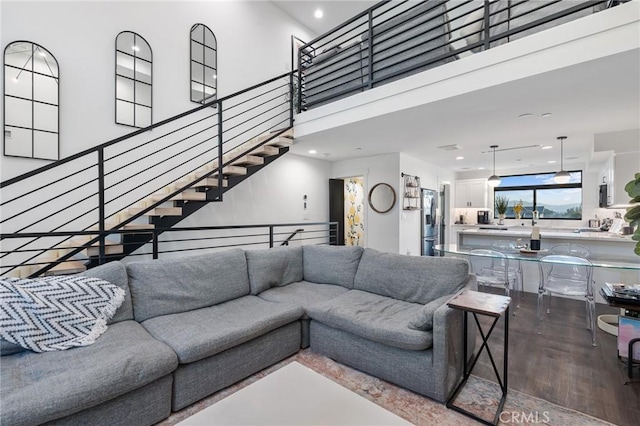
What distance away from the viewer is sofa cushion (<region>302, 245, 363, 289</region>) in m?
3.25

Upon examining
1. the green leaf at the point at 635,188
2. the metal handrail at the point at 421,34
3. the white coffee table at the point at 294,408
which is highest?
the metal handrail at the point at 421,34

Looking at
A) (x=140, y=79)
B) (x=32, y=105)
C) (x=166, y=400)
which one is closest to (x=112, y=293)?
(x=166, y=400)

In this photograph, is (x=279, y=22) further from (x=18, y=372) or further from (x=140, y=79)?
(x=18, y=372)

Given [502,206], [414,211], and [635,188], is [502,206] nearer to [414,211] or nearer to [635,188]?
[414,211]

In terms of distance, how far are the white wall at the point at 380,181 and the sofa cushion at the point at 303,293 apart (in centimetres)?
294

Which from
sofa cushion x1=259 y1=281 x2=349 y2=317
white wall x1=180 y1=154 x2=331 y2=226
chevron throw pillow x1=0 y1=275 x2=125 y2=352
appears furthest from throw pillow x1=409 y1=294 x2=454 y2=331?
white wall x1=180 y1=154 x2=331 y2=226

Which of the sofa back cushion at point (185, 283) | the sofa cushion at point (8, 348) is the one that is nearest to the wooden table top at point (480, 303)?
the sofa back cushion at point (185, 283)

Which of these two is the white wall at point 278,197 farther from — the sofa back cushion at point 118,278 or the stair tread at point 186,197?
the sofa back cushion at point 118,278

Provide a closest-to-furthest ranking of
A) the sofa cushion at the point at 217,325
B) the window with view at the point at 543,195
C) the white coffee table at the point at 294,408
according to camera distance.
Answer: the white coffee table at the point at 294,408 → the sofa cushion at the point at 217,325 → the window with view at the point at 543,195

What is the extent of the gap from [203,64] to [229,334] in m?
4.13

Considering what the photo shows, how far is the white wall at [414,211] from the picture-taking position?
5934 millimetres

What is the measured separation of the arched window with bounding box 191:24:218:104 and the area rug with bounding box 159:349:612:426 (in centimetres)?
403

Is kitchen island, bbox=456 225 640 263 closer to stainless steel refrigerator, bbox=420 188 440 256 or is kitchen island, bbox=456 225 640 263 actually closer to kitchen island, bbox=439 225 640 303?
kitchen island, bbox=439 225 640 303

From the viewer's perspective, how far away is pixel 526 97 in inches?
117
